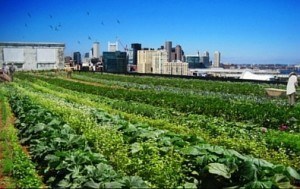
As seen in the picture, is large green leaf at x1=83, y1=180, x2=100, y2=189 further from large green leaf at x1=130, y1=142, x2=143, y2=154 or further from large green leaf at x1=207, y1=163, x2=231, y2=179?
large green leaf at x1=130, y1=142, x2=143, y2=154

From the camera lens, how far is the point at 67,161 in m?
7.36

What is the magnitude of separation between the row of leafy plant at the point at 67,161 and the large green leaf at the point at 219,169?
3.83 ft

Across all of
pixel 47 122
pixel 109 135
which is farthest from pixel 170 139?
pixel 47 122

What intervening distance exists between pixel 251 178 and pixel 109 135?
12.9ft

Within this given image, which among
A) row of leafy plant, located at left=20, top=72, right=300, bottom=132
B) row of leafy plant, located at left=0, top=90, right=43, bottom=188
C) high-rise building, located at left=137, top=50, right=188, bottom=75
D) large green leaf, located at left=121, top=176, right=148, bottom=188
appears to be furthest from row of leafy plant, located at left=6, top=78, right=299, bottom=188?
high-rise building, located at left=137, top=50, right=188, bottom=75

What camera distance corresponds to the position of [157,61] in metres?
108

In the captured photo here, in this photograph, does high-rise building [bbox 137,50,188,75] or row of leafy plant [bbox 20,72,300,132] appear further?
high-rise building [bbox 137,50,188,75]

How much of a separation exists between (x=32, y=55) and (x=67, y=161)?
3282 inches

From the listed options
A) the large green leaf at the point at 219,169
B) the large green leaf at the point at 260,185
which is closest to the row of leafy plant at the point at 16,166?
the large green leaf at the point at 219,169

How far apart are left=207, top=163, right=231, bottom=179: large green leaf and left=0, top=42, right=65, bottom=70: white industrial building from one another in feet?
268

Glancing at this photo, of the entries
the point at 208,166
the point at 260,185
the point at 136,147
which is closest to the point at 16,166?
the point at 136,147

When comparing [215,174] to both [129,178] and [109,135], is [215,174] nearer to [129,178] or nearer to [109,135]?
[129,178]

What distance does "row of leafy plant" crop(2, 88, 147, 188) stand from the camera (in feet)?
20.7

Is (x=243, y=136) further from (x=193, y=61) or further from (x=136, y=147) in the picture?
(x=193, y=61)
